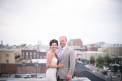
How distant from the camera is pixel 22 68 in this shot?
470cm

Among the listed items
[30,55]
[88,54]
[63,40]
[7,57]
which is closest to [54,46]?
[63,40]

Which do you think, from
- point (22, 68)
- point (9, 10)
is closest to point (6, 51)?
point (22, 68)

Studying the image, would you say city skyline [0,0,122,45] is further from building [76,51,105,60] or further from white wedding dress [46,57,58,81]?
white wedding dress [46,57,58,81]

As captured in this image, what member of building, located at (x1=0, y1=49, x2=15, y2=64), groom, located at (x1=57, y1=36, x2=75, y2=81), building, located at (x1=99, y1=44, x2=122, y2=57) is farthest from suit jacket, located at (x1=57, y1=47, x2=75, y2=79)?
building, located at (x1=0, y1=49, x2=15, y2=64)

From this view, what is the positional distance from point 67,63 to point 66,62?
1.1 inches

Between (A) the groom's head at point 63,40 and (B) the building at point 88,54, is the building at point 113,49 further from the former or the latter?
(A) the groom's head at point 63,40

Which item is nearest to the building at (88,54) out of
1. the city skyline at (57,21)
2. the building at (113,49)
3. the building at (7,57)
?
the building at (113,49)

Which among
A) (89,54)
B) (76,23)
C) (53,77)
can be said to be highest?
(76,23)

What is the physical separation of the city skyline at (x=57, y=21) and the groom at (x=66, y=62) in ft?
1.01

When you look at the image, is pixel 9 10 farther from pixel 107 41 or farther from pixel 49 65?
pixel 107 41

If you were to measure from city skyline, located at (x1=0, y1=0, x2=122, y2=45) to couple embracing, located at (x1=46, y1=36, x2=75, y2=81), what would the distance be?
29cm

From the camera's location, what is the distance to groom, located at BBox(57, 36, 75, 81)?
14.9ft

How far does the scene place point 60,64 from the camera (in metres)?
4.56

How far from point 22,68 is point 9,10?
3.79 feet
